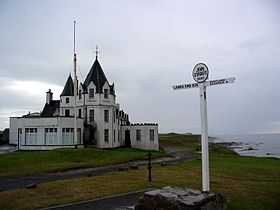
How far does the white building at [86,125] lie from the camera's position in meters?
44.9

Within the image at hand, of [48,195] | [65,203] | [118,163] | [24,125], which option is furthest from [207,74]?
[24,125]

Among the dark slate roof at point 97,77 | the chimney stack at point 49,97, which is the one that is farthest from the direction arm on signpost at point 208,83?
the chimney stack at point 49,97

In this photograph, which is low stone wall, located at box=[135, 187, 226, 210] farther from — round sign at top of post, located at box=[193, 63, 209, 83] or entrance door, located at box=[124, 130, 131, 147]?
entrance door, located at box=[124, 130, 131, 147]

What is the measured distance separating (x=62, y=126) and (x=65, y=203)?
32.9 meters

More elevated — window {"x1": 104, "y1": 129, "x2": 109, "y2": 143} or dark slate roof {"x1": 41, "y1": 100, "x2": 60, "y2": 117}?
dark slate roof {"x1": 41, "y1": 100, "x2": 60, "y2": 117}

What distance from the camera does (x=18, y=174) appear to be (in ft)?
76.8

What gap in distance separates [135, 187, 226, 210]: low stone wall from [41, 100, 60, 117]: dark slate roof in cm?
4891

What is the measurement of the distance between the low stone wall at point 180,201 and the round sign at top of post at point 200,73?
358 centimetres

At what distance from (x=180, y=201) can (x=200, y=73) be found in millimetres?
4361

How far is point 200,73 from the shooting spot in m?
11.6

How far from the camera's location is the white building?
4491 centimetres

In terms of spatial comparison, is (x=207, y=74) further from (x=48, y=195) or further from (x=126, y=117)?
(x=126, y=117)

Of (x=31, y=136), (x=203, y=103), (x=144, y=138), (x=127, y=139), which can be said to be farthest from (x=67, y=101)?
(x=203, y=103)

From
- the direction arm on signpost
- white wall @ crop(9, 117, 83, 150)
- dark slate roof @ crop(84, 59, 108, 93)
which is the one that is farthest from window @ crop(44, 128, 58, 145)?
the direction arm on signpost
